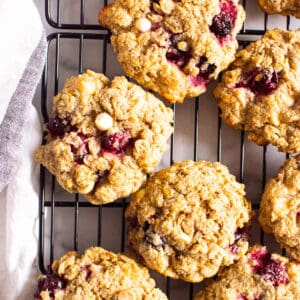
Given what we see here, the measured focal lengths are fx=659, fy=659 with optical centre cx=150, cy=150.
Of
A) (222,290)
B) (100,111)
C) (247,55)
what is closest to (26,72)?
(100,111)

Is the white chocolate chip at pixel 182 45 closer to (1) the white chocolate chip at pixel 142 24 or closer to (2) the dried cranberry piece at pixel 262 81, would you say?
(1) the white chocolate chip at pixel 142 24

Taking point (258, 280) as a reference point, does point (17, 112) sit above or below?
above

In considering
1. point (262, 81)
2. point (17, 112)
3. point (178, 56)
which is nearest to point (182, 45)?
point (178, 56)

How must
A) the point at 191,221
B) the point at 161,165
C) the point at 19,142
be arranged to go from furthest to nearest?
the point at 161,165, the point at 19,142, the point at 191,221

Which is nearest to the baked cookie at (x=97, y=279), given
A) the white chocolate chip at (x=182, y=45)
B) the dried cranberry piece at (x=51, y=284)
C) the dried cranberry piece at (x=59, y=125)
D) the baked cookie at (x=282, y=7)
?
the dried cranberry piece at (x=51, y=284)

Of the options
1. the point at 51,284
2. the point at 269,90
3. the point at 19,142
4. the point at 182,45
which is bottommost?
the point at 51,284

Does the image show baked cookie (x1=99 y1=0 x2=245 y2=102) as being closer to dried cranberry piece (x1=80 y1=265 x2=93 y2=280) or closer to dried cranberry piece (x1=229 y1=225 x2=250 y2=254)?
dried cranberry piece (x1=229 y1=225 x2=250 y2=254)

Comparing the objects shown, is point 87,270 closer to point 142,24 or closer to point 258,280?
point 258,280

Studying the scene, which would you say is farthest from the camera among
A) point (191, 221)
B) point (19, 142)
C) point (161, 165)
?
point (161, 165)
